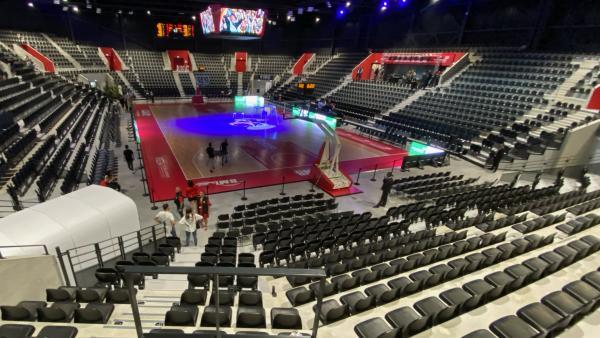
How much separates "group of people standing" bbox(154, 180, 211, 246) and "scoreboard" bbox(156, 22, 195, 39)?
4073 centimetres

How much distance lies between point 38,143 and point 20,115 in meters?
3.43

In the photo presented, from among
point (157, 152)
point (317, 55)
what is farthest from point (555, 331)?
point (317, 55)

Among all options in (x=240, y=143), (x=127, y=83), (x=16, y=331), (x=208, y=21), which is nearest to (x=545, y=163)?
(x=240, y=143)

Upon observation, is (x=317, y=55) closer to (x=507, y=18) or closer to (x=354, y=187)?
(x=507, y=18)

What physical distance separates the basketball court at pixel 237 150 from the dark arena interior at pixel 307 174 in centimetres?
19

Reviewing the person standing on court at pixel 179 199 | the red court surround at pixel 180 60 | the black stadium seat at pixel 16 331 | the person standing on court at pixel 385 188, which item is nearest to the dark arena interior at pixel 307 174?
the black stadium seat at pixel 16 331

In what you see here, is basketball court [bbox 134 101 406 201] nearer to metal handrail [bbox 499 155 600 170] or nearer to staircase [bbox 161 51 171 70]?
metal handrail [bbox 499 155 600 170]

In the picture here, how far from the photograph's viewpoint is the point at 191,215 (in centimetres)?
1003

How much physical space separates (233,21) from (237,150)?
57.2ft

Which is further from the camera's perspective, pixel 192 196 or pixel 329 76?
pixel 329 76

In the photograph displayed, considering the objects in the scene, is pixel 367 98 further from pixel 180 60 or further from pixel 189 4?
pixel 180 60

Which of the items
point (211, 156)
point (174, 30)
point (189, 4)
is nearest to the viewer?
point (211, 156)

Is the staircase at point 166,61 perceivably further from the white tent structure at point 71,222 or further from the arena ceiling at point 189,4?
the white tent structure at point 71,222

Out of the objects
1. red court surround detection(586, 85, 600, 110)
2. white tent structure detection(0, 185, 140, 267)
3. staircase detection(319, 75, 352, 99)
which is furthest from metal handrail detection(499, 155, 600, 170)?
staircase detection(319, 75, 352, 99)
